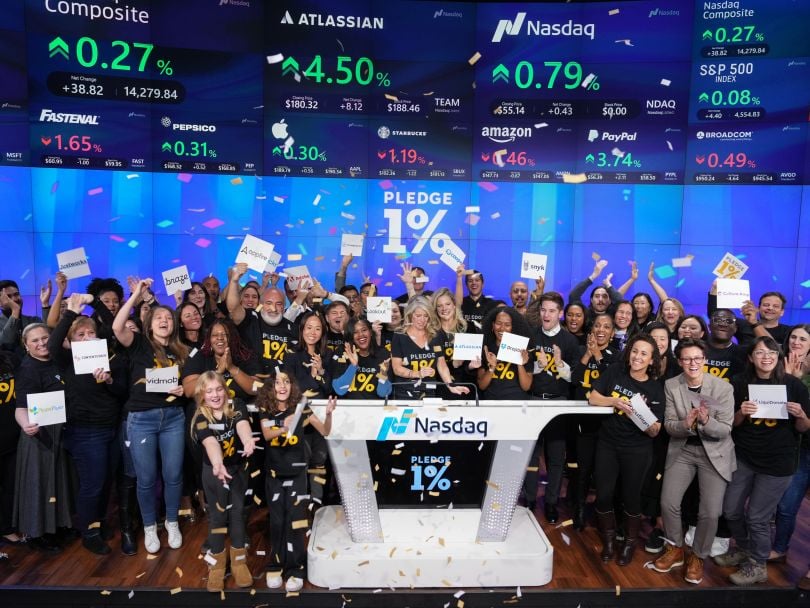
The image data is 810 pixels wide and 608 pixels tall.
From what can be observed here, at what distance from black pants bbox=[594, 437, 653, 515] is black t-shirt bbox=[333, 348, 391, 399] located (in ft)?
4.96

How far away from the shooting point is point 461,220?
6898mm

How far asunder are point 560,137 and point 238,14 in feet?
A: 13.0

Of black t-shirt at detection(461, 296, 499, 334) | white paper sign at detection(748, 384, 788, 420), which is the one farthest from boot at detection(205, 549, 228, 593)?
white paper sign at detection(748, 384, 788, 420)

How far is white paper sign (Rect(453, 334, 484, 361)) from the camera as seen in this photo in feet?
12.2

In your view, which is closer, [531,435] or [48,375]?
[531,435]

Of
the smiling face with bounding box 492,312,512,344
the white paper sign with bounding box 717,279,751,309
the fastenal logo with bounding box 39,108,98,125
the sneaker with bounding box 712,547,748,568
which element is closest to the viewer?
the sneaker with bounding box 712,547,748,568

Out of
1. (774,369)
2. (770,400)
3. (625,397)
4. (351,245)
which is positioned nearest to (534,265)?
(351,245)

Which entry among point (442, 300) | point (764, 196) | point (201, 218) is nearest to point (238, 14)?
point (201, 218)

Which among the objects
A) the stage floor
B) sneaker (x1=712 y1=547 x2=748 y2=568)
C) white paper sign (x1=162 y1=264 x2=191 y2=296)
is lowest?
the stage floor

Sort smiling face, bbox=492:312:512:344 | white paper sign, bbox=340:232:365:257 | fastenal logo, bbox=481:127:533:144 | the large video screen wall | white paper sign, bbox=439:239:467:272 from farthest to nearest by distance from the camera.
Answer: fastenal logo, bbox=481:127:533:144 < the large video screen wall < white paper sign, bbox=340:232:365:257 < white paper sign, bbox=439:239:467:272 < smiling face, bbox=492:312:512:344

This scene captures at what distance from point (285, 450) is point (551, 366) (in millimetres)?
1952

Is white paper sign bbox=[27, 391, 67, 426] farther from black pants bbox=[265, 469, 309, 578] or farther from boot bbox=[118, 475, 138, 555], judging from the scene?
black pants bbox=[265, 469, 309, 578]

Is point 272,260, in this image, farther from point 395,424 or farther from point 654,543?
point 654,543

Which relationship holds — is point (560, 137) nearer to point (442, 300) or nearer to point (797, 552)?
point (442, 300)
